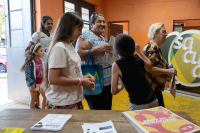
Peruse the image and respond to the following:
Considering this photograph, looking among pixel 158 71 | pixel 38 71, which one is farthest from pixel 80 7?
pixel 158 71

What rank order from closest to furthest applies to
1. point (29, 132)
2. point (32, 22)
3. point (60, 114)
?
point (29, 132) < point (60, 114) < point (32, 22)

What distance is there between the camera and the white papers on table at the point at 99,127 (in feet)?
2.57

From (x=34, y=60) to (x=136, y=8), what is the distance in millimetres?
3635

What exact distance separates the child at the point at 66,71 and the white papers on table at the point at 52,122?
0.63ft

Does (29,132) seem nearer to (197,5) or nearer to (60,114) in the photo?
(60,114)

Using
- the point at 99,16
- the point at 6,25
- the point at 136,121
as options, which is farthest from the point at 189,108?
the point at 6,25

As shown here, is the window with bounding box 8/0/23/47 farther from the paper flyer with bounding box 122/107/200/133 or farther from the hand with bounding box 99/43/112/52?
the paper flyer with bounding box 122/107/200/133

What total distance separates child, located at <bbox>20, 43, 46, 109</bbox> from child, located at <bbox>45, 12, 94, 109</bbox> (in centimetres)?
160

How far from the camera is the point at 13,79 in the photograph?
350 centimetres

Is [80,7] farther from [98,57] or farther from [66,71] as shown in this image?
[66,71]

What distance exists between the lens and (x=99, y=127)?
82cm

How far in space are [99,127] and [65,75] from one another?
470 mm

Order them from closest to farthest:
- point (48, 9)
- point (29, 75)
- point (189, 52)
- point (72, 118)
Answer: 1. point (72, 118)
2. point (29, 75)
3. point (48, 9)
4. point (189, 52)

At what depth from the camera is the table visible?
2.70 ft
